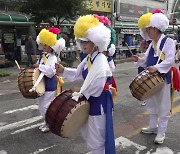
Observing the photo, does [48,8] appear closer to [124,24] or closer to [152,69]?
[152,69]

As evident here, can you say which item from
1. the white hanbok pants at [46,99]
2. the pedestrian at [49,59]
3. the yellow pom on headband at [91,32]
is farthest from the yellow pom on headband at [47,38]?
the yellow pom on headband at [91,32]

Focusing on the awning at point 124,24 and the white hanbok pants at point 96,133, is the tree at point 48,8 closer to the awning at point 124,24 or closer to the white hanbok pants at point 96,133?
the awning at point 124,24

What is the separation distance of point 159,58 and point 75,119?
5.98 feet

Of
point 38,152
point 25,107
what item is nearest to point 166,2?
point 25,107

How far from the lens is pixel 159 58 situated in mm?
4266

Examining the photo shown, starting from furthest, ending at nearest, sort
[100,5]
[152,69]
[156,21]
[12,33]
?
[100,5]
[12,33]
[156,21]
[152,69]

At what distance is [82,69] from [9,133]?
220 cm

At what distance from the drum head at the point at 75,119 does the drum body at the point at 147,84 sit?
45.6 inches

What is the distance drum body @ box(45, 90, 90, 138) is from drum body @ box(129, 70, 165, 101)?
116 centimetres

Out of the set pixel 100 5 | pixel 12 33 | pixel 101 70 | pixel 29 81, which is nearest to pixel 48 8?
pixel 12 33

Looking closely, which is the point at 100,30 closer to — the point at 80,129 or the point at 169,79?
the point at 80,129

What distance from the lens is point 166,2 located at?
34.2 metres

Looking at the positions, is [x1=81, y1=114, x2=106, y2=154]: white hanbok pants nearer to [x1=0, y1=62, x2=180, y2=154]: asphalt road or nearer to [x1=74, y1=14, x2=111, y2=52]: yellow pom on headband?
[x1=74, y1=14, x2=111, y2=52]: yellow pom on headband

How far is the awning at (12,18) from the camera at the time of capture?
14.7 m
